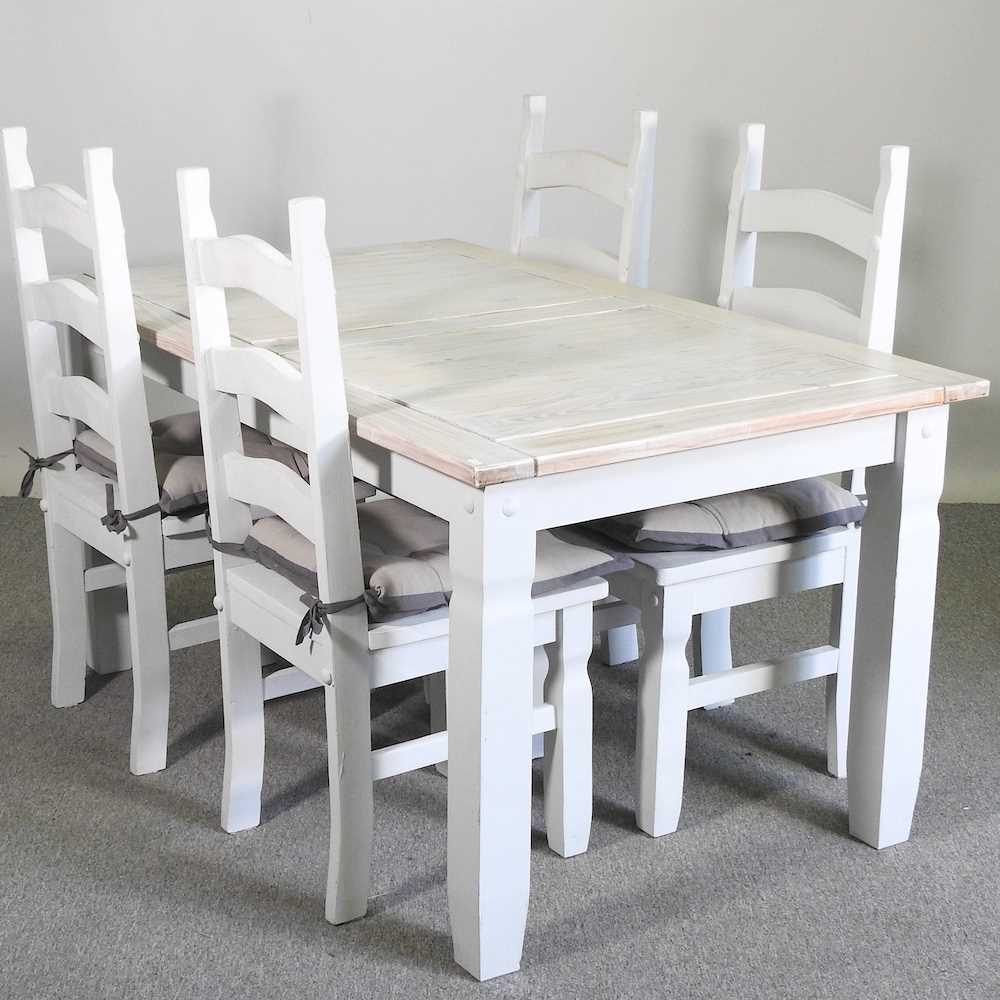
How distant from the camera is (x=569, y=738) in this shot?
2012 millimetres

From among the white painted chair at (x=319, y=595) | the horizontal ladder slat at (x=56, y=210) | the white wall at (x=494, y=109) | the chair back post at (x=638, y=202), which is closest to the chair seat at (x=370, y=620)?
the white painted chair at (x=319, y=595)

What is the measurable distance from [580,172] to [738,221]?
0.46 m

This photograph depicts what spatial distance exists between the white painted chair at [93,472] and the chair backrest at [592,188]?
1.01m

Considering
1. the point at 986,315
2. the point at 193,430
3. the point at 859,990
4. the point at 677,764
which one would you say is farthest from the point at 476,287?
the point at 986,315

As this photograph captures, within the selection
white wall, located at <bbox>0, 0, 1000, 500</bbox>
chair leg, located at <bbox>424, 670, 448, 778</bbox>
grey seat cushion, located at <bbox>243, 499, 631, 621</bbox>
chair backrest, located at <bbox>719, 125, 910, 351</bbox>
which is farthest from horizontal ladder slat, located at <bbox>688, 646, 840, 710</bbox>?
white wall, located at <bbox>0, 0, 1000, 500</bbox>

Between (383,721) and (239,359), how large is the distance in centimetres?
91

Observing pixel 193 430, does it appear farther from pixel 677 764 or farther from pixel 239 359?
pixel 677 764

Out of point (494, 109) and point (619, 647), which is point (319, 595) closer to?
point (619, 647)

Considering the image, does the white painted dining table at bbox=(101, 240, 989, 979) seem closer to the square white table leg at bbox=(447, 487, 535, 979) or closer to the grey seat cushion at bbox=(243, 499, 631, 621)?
the square white table leg at bbox=(447, 487, 535, 979)

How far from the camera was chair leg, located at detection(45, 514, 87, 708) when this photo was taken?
8.29 ft

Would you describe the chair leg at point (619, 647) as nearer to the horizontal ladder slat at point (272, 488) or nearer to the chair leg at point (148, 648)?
the chair leg at point (148, 648)

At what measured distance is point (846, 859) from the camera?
2088 millimetres

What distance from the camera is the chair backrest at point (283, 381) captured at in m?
1.69

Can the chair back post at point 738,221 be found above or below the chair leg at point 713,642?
above
